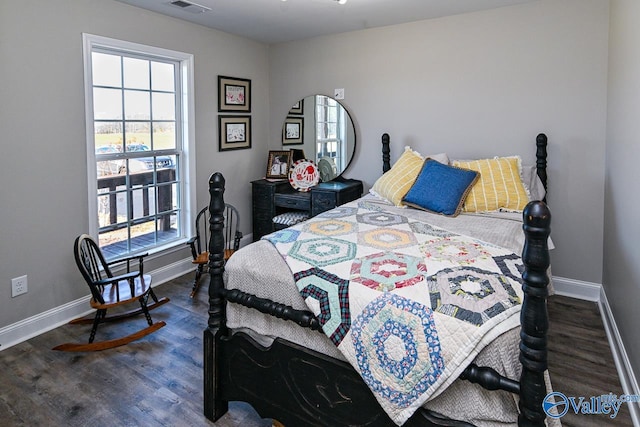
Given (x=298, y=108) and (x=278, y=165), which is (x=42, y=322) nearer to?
(x=278, y=165)

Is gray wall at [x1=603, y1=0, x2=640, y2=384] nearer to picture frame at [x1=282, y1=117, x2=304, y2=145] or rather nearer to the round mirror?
the round mirror

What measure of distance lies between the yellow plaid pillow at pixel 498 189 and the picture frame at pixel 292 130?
2164mm

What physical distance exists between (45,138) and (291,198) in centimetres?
220

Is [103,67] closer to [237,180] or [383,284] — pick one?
[237,180]

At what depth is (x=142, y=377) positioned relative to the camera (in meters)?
2.40

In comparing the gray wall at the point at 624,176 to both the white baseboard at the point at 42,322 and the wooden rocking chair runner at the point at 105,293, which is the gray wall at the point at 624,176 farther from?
the white baseboard at the point at 42,322

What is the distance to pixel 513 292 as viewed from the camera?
158 centimetres

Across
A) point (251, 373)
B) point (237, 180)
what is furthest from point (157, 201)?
point (251, 373)

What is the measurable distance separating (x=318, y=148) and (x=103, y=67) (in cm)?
218

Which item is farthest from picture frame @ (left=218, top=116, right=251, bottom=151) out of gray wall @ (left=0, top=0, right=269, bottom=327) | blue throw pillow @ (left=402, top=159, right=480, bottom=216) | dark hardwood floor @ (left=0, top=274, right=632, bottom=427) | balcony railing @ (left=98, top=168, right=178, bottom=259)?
blue throw pillow @ (left=402, top=159, right=480, bottom=216)

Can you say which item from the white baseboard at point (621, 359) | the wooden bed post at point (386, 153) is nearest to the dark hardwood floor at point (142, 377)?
the white baseboard at point (621, 359)

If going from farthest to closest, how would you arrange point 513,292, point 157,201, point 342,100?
1. point 342,100
2. point 157,201
3. point 513,292

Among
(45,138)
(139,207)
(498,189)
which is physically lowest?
(139,207)

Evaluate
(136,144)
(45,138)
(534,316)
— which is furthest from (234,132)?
(534,316)
